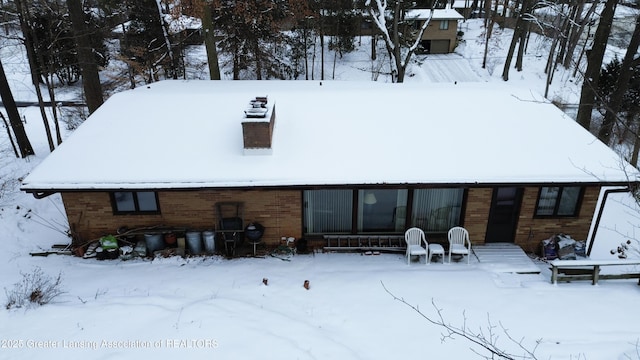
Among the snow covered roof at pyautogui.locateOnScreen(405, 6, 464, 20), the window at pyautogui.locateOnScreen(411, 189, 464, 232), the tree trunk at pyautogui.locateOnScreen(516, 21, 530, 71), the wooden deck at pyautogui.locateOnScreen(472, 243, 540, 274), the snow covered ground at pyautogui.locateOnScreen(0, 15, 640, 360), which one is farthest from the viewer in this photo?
the snow covered roof at pyautogui.locateOnScreen(405, 6, 464, 20)

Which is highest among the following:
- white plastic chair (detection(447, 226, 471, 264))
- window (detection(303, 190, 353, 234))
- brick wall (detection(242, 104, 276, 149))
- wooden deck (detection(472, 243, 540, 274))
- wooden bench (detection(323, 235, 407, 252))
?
brick wall (detection(242, 104, 276, 149))

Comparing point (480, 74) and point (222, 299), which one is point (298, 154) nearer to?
point (222, 299)

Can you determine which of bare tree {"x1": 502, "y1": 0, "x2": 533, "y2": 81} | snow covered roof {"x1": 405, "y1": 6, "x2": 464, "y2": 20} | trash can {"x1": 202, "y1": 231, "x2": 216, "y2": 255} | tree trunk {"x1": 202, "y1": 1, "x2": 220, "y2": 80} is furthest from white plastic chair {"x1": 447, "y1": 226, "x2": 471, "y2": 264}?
snow covered roof {"x1": 405, "y1": 6, "x2": 464, "y2": 20}

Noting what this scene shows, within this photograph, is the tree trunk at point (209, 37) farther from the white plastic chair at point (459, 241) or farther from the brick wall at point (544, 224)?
the brick wall at point (544, 224)

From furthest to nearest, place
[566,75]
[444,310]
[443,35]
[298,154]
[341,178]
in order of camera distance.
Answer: [443,35], [566,75], [298,154], [341,178], [444,310]

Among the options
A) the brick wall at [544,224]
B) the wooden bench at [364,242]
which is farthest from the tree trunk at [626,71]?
the wooden bench at [364,242]

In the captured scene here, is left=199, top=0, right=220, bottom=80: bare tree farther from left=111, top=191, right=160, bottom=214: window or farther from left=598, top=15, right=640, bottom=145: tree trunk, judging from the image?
left=598, top=15, right=640, bottom=145: tree trunk

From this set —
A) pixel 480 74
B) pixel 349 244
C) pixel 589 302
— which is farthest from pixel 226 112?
pixel 480 74
